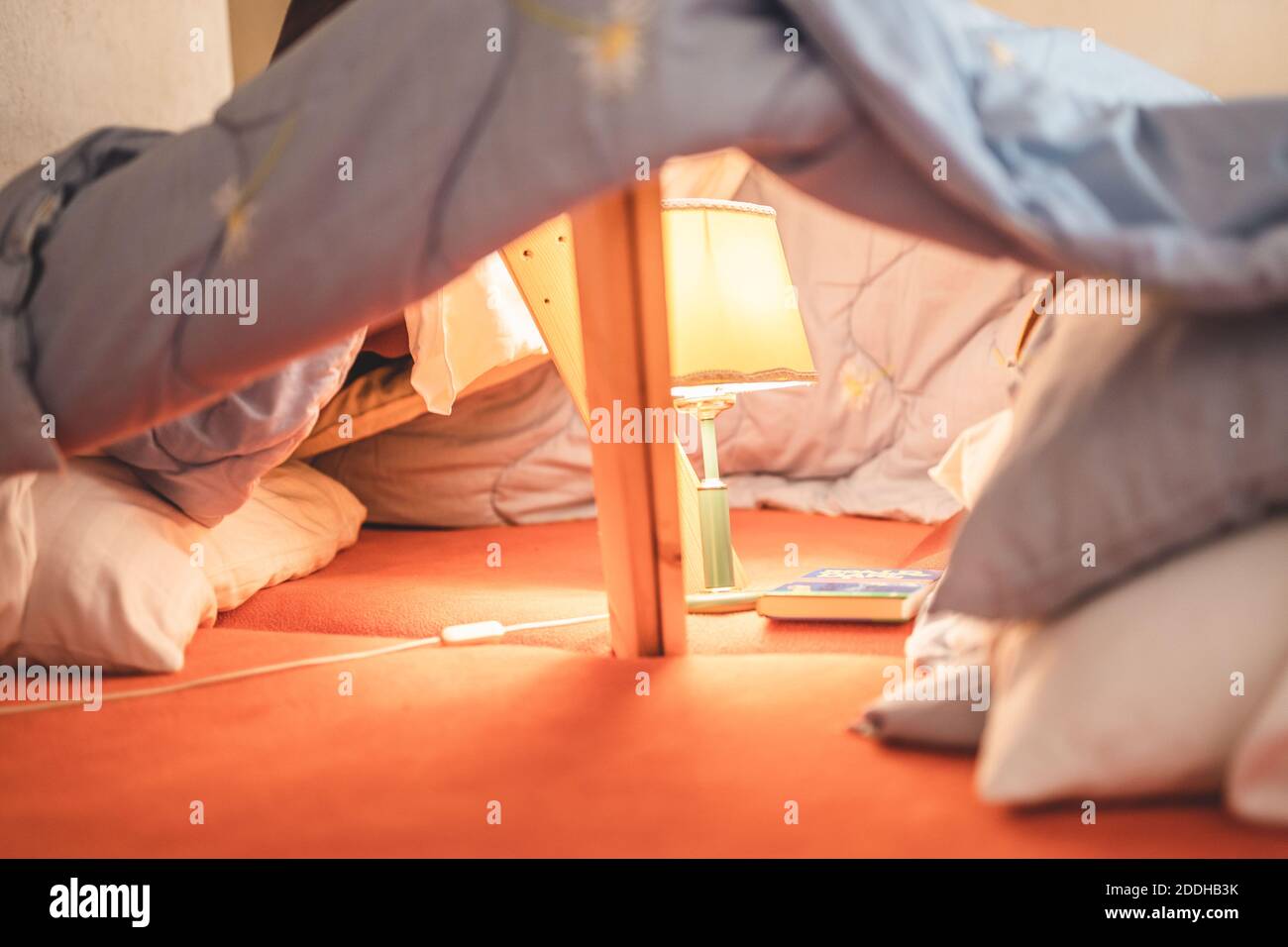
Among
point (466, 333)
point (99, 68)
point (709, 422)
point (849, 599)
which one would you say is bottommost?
point (849, 599)

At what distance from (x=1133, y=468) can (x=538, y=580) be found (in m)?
0.99

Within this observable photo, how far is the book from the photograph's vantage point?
1.06 metres

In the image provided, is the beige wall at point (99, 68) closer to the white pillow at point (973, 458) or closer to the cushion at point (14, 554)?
the cushion at point (14, 554)

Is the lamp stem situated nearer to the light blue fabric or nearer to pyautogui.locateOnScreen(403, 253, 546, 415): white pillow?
pyautogui.locateOnScreen(403, 253, 546, 415): white pillow

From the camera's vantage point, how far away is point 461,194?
0.60 meters

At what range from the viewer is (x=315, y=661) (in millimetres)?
934

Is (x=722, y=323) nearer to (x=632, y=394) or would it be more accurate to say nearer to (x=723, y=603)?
(x=723, y=603)

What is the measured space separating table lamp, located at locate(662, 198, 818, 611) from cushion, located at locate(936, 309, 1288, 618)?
0.67 meters

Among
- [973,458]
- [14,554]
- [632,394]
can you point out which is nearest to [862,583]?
[973,458]

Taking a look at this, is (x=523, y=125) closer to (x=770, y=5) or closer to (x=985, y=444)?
(x=770, y=5)

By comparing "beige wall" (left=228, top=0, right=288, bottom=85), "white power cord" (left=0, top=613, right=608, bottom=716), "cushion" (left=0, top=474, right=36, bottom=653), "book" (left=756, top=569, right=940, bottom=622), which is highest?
"beige wall" (left=228, top=0, right=288, bottom=85)

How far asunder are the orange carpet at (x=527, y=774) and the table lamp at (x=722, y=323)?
0.41m

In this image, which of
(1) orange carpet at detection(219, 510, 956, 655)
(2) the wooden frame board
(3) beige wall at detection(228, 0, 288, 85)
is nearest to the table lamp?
(1) orange carpet at detection(219, 510, 956, 655)

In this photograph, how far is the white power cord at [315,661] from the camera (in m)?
0.86
